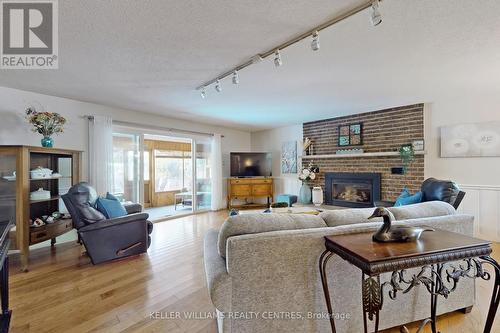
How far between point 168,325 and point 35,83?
3.38 m

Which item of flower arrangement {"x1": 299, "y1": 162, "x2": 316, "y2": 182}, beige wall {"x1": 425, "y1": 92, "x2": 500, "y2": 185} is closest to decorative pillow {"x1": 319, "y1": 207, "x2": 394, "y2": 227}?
beige wall {"x1": 425, "y1": 92, "x2": 500, "y2": 185}

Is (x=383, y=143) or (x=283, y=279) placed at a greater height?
(x=383, y=143)

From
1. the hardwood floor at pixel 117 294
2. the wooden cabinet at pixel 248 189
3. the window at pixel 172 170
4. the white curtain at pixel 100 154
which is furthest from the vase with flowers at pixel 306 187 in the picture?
the white curtain at pixel 100 154

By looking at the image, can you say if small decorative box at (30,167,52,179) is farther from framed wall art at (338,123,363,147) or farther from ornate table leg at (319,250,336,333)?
framed wall art at (338,123,363,147)

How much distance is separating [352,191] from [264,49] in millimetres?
3957

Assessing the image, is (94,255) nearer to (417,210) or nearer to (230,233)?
(230,233)

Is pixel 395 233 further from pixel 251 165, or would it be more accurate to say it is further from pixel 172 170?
pixel 172 170

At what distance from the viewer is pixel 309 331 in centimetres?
151

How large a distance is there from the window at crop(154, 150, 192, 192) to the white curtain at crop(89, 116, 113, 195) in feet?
8.95

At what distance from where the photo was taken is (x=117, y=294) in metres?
2.19

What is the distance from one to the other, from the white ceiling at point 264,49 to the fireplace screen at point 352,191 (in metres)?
1.83

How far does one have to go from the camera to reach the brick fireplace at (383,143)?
4262mm

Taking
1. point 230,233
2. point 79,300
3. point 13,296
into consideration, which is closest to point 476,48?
point 230,233

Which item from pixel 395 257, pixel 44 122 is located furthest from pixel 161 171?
pixel 395 257
